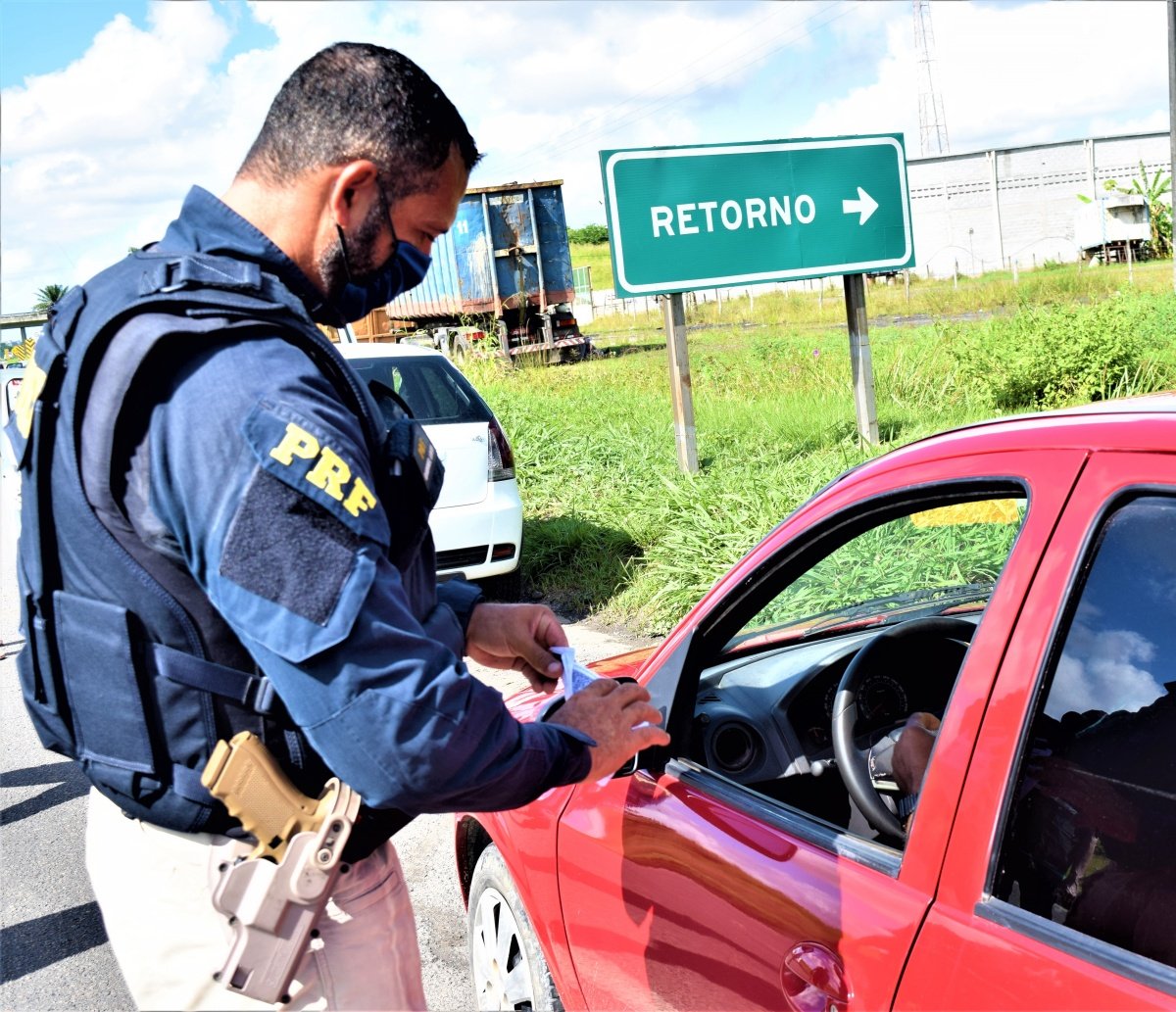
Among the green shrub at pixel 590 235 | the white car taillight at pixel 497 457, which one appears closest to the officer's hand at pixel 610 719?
the white car taillight at pixel 497 457

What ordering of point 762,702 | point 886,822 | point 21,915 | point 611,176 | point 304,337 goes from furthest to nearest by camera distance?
point 611,176
point 21,915
point 762,702
point 886,822
point 304,337

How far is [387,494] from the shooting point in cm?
153

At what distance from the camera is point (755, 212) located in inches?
297

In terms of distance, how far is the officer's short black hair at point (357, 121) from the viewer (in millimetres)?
1533

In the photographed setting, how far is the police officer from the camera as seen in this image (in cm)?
133

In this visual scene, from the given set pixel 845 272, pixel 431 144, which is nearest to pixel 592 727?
pixel 431 144

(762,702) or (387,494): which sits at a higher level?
(387,494)

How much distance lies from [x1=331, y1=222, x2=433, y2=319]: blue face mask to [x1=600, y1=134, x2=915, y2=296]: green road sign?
5461 mm

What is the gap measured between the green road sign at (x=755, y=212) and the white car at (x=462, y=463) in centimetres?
133

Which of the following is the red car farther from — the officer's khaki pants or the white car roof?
the white car roof

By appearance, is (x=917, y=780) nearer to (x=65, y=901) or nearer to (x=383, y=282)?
(x=383, y=282)

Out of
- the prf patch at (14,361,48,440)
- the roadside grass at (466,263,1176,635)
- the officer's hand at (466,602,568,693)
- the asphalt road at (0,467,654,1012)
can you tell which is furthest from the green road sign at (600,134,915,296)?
the prf patch at (14,361,48,440)

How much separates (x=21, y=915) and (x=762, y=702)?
3.05 m

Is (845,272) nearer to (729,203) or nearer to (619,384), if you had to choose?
(729,203)
